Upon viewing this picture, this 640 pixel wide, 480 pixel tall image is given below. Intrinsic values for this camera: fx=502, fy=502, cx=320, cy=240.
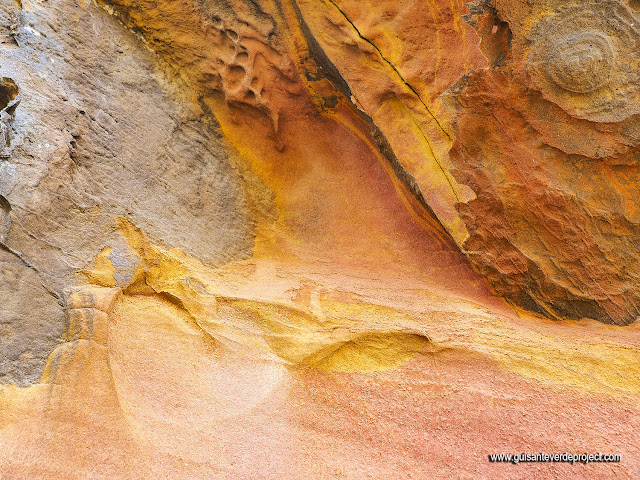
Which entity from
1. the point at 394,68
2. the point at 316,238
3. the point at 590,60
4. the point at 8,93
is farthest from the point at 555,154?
the point at 8,93

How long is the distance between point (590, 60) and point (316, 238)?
2.13 m

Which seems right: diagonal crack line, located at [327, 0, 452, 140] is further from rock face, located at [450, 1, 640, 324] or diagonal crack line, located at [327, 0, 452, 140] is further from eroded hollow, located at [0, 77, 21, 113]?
eroded hollow, located at [0, 77, 21, 113]

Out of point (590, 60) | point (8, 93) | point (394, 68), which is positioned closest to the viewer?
point (590, 60)

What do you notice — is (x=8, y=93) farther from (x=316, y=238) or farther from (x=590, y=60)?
(x=590, y=60)

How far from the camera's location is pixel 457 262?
3598mm

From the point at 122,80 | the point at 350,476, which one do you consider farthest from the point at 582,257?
the point at 122,80

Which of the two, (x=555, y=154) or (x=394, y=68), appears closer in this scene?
(x=555, y=154)

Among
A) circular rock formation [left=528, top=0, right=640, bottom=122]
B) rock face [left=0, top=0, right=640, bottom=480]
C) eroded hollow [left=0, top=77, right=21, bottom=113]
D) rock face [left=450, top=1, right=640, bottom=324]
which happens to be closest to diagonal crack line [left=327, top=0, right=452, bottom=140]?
rock face [left=0, top=0, right=640, bottom=480]

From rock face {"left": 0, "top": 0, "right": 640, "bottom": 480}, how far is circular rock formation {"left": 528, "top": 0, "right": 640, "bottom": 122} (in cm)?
1

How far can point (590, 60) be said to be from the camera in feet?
9.01

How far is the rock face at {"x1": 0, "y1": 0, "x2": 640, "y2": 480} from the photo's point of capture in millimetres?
2408

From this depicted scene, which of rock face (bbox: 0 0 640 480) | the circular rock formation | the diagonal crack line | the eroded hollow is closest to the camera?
rock face (bbox: 0 0 640 480)

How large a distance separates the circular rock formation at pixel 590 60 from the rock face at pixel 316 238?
12mm

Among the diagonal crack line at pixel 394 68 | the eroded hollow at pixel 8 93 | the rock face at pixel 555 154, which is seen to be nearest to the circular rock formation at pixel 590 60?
the rock face at pixel 555 154
